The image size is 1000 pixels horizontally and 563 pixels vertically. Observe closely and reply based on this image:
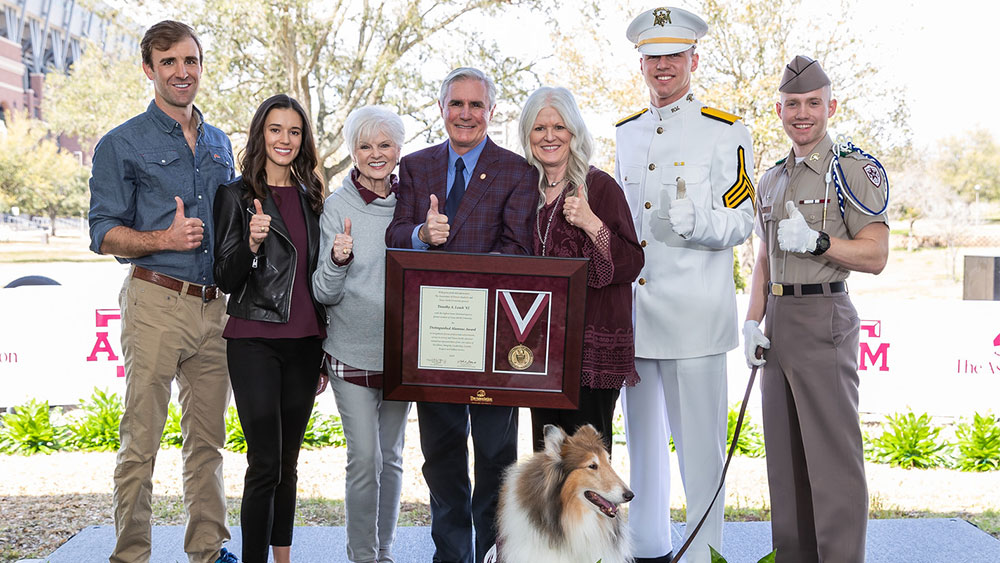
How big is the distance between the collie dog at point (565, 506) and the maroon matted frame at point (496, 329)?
0.55ft

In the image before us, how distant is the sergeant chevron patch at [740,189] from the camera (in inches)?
122

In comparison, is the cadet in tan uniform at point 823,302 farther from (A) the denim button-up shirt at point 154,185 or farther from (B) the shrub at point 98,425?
(B) the shrub at point 98,425

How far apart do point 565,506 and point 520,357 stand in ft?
1.76

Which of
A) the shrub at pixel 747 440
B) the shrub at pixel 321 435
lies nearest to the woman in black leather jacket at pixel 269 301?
the shrub at pixel 321 435

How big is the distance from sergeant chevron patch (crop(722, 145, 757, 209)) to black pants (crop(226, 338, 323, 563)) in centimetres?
174

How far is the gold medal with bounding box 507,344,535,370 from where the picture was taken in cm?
276

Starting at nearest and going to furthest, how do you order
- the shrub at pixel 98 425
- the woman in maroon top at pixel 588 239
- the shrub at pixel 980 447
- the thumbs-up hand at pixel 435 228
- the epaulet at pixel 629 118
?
the thumbs-up hand at pixel 435 228 < the woman in maroon top at pixel 588 239 < the epaulet at pixel 629 118 < the shrub at pixel 980 447 < the shrub at pixel 98 425

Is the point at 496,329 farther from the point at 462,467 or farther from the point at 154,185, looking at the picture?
the point at 154,185

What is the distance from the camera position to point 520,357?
9.08ft

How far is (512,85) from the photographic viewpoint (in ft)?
36.2

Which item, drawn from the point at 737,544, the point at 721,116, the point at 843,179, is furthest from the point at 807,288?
the point at 737,544

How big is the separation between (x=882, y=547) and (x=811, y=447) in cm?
144

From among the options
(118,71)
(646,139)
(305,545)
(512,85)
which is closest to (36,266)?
(118,71)

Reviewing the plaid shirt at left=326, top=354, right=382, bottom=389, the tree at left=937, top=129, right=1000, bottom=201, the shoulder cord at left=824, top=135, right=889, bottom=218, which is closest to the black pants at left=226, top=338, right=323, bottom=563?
the plaid shirt at left=326, top=354, right=382, bottom=389
